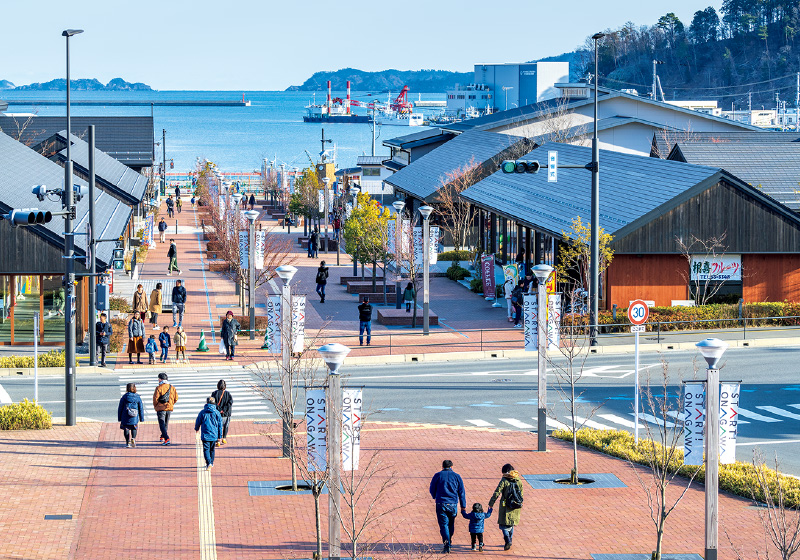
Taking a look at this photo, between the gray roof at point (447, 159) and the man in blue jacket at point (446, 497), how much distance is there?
45.7m

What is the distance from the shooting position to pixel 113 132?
8581 cm

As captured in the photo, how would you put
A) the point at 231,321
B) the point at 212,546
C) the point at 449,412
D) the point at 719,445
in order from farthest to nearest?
the point at 231,321 → the point at 449,412 → the point at 212,546 → the point at 719,445

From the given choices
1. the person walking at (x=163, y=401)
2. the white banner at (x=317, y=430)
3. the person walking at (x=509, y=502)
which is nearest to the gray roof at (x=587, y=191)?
the person walking at (x=163, y=401)

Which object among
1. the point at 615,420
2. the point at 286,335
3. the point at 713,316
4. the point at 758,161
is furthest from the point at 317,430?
the point at 758,161

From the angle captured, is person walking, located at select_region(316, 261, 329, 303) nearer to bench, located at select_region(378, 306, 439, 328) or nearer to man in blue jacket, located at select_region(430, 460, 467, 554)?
bench, located at select_region(378, 306, 439, 328)

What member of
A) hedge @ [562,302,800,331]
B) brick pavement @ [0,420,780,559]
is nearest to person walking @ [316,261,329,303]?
hedge @ [562,302,800,331]

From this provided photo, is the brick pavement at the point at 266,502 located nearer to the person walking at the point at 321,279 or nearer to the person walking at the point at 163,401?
the person walking at the point at 163,401

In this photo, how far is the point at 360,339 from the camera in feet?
123

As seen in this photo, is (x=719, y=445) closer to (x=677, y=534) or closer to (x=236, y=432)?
(x=677, y=534)

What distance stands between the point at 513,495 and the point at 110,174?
50865mm

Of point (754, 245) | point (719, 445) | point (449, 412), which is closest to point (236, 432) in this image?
point (449, 412)

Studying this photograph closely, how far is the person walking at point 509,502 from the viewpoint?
55.3 ft

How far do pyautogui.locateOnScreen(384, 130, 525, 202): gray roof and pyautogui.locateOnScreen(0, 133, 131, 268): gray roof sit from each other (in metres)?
19.3

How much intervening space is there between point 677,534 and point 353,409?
20.0 feet
